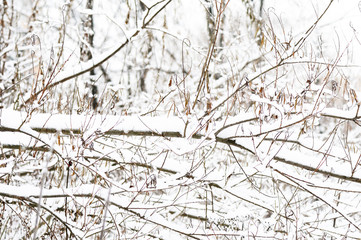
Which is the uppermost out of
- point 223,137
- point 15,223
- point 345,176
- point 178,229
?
point 223,137

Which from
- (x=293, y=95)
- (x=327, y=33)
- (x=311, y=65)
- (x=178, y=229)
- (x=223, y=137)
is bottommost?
(x=178, y=229)

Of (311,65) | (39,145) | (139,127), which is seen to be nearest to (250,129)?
(311,65)

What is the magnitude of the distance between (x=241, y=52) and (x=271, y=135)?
4.05 m

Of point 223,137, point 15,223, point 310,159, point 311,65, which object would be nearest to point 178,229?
point 223,137

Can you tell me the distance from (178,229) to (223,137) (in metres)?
0.79

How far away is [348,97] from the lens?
2498 mm

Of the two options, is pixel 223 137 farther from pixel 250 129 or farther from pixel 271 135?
pixel 271 135

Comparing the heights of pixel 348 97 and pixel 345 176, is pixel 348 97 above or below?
above

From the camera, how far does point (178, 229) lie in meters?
2.51

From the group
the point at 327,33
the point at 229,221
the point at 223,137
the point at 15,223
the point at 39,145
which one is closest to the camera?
the point at 223,137

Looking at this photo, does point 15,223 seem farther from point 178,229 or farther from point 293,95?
point 293,95

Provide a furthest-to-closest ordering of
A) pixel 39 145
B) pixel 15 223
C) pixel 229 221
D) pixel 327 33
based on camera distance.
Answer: pixel 327 33
pixel 15 223
pixel 229 221
pixel 39 145

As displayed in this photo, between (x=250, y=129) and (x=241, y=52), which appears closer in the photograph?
(x=250, y=129)

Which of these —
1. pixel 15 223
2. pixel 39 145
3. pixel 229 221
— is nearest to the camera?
pixel 39 145
